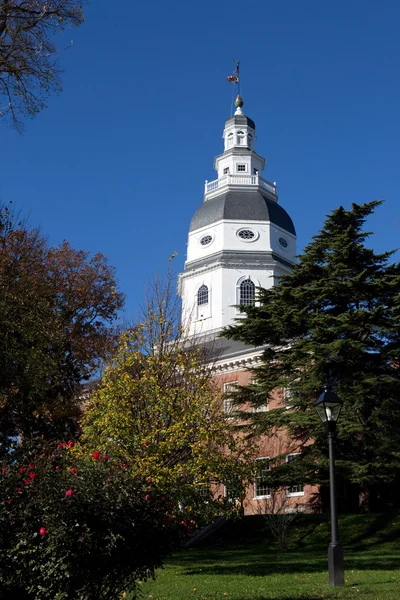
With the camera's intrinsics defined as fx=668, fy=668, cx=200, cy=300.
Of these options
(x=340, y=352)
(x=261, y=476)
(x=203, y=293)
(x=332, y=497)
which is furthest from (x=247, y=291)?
(x=332, y=497)

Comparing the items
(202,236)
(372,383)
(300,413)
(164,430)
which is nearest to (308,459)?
(300,413)

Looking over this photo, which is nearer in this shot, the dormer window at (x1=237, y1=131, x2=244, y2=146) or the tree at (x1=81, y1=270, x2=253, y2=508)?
the tree at (x1=81, y1=270, x2=253, y2=508)

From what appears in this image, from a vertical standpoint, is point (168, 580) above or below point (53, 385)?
below

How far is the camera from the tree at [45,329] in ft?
64.8

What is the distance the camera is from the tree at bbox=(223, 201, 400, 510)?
79.0 ft

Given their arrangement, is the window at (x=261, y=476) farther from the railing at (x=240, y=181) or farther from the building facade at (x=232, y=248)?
the railing at (x=240, y=181)

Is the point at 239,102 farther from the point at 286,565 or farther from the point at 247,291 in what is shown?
the point at 286,565

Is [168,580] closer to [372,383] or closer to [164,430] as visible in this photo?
[164,430]

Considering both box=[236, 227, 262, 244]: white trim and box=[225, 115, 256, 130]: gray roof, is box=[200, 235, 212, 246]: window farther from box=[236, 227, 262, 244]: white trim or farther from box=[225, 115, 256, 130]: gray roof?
box=[225, 115, 256, 130]: gray roof

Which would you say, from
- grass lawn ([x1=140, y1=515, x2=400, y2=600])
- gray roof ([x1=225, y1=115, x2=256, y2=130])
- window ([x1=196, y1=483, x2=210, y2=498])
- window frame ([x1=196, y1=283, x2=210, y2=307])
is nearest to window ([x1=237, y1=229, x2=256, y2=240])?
window frame ([x1=196, y1=283, x2=210, y2=307])

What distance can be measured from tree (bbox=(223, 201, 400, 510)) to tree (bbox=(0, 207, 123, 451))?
20.5 ft

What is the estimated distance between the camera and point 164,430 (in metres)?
16.8

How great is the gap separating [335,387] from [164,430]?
9.91 m

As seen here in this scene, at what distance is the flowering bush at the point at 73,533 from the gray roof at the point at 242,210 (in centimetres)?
4053
